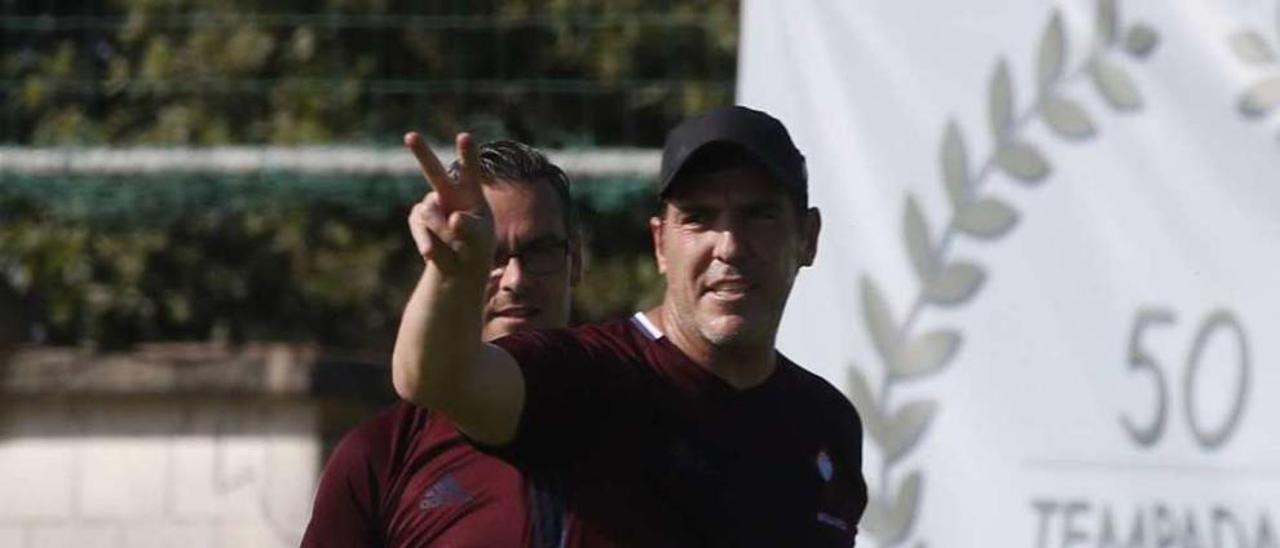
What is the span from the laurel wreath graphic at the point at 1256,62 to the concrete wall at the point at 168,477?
1.87 m

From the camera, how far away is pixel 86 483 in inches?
239

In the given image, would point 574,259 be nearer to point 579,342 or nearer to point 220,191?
point 579,342

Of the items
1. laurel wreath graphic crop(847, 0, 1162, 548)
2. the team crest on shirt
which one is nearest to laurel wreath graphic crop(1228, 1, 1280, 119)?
laurel wreath graphic crop(847, 0, 1162, 548)

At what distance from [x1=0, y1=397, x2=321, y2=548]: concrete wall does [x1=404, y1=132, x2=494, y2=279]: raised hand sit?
2835 mm

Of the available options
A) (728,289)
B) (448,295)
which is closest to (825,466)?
(728,289)

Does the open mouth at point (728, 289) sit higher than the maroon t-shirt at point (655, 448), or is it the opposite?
the open mouth at point (728, 289)

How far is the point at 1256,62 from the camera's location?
515 centimetres

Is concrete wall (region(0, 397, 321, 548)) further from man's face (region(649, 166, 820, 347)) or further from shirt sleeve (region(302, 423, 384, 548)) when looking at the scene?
man's face (region(649, 166, 820, 347))

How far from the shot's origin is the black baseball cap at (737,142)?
3570 millimetres

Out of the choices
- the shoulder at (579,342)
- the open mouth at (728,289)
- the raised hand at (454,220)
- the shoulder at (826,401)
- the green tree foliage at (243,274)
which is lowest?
the green tree foliage at (243,274)

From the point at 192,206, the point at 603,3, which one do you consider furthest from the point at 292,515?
the point at 603,3

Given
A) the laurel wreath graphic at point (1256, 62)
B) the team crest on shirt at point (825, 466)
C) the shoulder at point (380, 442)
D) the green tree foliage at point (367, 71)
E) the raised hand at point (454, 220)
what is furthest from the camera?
the green tree foliage at point (367, 71)

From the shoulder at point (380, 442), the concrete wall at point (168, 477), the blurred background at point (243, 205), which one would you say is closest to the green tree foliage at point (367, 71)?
the blurred background at point (243, 205)

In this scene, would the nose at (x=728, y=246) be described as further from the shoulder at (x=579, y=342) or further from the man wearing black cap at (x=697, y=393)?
the shoulder at (x=579, y=342)
